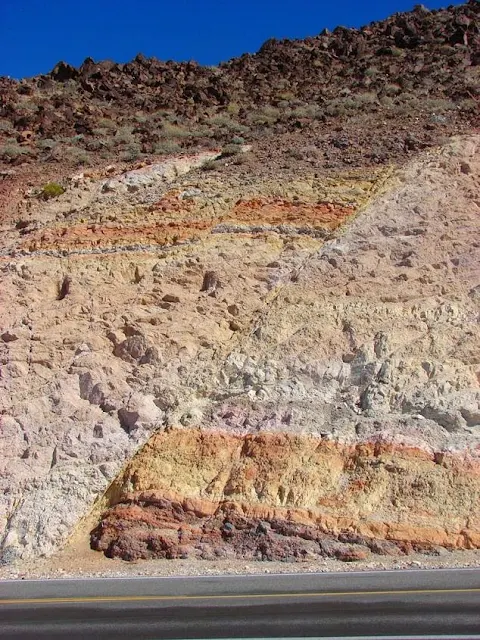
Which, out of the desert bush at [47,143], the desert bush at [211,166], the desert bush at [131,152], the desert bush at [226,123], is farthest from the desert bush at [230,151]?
the desert bush at [47,143]

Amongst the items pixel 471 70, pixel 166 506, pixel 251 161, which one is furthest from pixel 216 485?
pixel 471 70

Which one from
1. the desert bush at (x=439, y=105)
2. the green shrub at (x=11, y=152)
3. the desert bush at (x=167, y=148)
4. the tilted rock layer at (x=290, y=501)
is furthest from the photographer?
the green shrub at (x=11, y=152)

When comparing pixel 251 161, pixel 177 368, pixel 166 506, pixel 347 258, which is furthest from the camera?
pixel 251 161

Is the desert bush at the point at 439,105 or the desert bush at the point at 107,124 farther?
the desert bush at the point at 107,124

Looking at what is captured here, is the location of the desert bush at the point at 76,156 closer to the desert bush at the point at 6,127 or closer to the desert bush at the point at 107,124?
the desert bush at the point at 107,124

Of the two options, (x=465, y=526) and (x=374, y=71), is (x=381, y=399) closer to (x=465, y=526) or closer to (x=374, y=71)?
(x=465, y=526)

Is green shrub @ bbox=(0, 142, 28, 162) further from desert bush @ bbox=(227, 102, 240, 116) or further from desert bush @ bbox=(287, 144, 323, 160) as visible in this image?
desert bush @ bbox=(287, 144, 323, 160)
